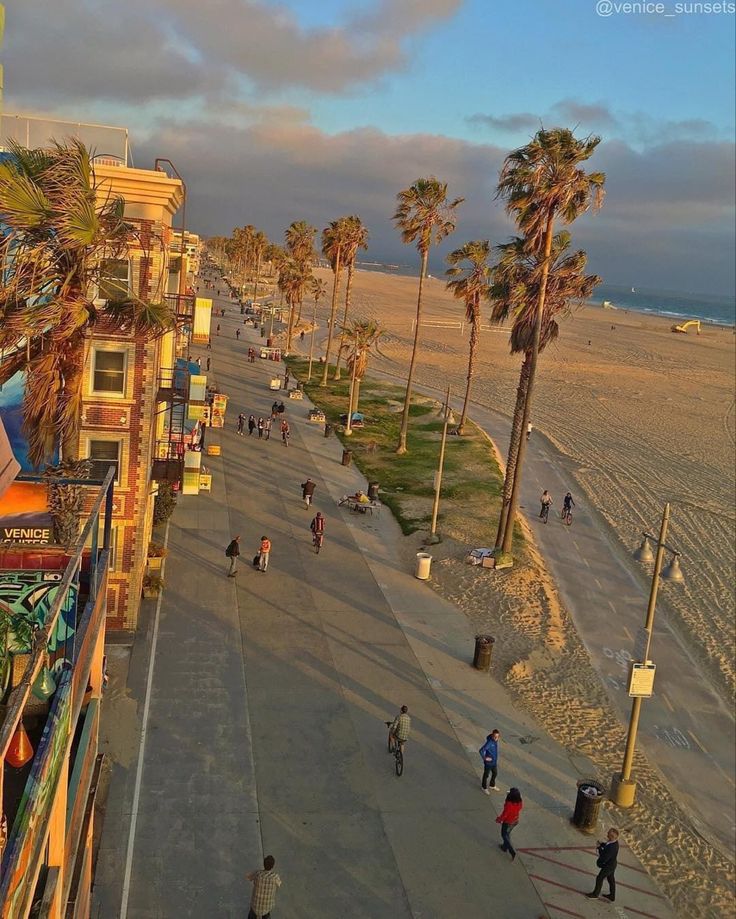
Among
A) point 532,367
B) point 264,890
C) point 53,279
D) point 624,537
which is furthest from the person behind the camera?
point 624,537

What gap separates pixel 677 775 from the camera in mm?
17281

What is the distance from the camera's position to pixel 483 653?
66.1 feet

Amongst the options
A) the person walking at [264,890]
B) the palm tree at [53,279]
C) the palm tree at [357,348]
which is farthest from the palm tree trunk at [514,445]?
the palm tree at [357,348]

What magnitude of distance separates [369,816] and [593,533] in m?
20.7

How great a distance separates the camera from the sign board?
52.5ft

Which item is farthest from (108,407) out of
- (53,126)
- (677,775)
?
(677,775)

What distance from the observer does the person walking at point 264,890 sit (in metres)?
11.3

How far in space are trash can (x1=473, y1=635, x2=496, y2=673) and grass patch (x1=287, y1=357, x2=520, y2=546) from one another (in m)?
9.52

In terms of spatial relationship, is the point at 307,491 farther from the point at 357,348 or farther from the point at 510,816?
the point at 510,816

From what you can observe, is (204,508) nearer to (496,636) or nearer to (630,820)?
(496,636)

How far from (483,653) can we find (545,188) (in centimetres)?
1490

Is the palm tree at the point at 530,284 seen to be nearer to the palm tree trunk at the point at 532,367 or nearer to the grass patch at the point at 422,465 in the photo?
the palm tree trunk at the point at 532,367

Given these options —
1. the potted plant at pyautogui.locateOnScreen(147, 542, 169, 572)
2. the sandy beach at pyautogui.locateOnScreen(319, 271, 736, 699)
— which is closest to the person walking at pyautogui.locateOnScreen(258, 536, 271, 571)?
the potted plant at pyautogui.locateOnScreen(147, 542, 169, 572)

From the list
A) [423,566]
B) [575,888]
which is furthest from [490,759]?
[423,566]
